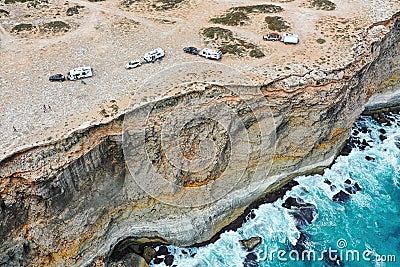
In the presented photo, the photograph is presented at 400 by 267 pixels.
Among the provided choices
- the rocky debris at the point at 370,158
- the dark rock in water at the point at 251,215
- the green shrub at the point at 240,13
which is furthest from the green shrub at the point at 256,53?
the rocky debris at the point at 370,158

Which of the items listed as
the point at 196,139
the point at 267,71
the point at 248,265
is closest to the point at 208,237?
the point at 248,265

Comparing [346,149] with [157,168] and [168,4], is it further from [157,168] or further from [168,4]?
[168,4]

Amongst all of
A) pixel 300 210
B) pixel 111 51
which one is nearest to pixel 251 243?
pixel 300 210

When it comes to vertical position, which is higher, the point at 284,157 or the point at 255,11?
the point at 255,11

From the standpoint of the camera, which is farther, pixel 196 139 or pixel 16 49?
pixel 16 49

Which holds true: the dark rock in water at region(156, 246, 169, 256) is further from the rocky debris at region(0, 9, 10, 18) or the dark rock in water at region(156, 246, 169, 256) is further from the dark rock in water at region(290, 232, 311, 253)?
the rocky debris at region(0, 9, 10, 18)

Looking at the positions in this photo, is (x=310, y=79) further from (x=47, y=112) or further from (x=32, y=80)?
(x=32, y=80)

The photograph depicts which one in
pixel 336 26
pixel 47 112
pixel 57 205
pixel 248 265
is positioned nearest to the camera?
pixel 57 205

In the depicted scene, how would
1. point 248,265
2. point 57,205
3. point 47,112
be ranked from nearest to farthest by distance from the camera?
1. point 57,205
2. point 47,112
3. point 248,265

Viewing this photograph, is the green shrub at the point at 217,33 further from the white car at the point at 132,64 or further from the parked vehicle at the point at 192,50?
the white car at the point at 132,64
